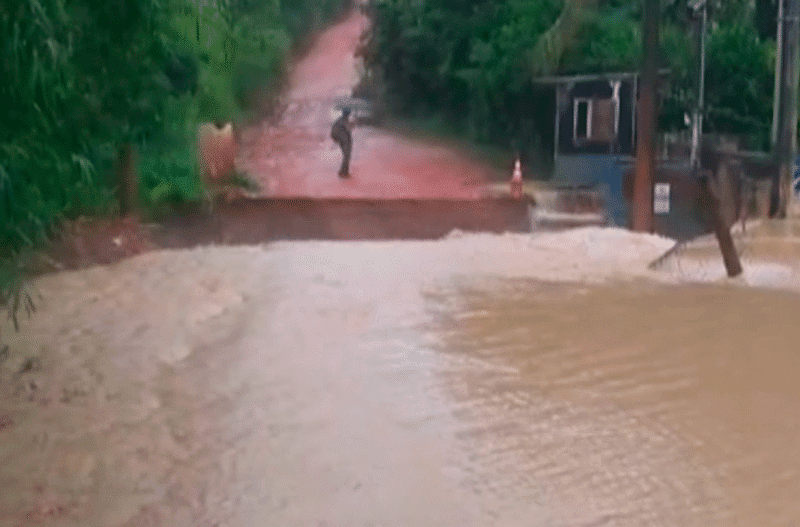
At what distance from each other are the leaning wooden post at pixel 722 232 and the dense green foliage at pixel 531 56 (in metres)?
7.91

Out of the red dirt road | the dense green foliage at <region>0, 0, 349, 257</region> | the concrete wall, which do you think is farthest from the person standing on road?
the dense green foliage at <region>0, 0, 349, 257</region>

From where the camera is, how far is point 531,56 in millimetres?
25969

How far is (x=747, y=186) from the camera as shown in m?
16.7

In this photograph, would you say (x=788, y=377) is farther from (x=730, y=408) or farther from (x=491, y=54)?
(x=491, y=54)

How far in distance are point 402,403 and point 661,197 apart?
9.47 meters

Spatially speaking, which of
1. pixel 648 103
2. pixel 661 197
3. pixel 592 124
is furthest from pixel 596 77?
pixel 648 103

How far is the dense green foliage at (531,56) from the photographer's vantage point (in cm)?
2180

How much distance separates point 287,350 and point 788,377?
11.7 ft

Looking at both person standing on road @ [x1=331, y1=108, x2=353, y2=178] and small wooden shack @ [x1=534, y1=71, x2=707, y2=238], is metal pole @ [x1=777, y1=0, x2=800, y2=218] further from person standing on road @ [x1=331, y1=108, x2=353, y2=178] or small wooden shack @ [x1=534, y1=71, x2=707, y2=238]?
person standing on road @ [x1=331, y1=108, x2=353, y2=178]

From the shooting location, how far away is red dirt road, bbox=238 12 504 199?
2600 centimetres

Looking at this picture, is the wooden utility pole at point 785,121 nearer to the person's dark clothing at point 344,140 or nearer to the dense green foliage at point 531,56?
the dense green foliage at point 531,56

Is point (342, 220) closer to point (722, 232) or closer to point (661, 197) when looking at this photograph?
point (661, 197)

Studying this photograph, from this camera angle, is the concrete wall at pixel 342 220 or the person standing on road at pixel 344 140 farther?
the person standing on road at pixel 344 140

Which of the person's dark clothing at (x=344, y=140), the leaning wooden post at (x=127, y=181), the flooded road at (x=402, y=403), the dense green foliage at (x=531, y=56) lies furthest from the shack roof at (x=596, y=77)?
the flooded road at (x=402, y=403)
